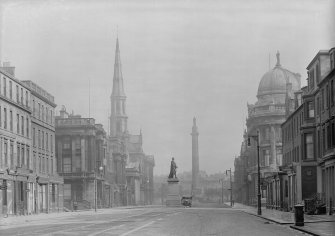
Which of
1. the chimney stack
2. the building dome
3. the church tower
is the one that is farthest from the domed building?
the church tower

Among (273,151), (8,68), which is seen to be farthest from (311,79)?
(273,151)

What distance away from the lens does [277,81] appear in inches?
5002

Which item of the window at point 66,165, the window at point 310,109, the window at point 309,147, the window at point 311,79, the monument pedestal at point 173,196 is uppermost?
the window at point 311,79

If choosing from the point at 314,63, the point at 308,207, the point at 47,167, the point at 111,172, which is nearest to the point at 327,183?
the point at 308,207

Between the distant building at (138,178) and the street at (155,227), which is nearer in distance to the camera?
the street at (155,227)

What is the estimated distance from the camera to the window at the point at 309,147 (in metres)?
61.8

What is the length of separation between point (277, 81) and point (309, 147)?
216 ft

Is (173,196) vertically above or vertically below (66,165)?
below

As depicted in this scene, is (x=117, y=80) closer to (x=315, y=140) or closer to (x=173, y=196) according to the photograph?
(x=173, y=196)

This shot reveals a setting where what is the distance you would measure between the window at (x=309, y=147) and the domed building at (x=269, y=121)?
31.0 meters

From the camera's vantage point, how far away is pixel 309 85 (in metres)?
62.7

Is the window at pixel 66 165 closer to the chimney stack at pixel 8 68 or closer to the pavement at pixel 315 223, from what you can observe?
the chimney stack at pixel 8 68

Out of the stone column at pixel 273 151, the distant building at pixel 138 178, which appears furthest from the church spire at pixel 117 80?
the stone column at pixel 273 151

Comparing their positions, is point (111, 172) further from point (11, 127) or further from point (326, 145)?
point (326, 145)
